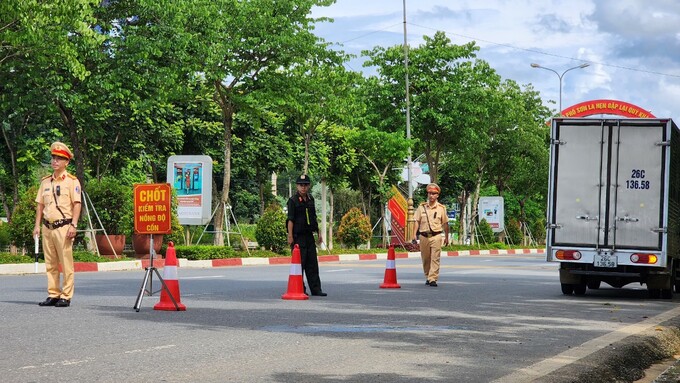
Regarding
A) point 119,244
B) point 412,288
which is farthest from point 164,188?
point 119,244

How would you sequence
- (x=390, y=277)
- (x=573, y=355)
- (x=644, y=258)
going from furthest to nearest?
(x=390, y=277), (x=644, y=258), (x=573, y=355)

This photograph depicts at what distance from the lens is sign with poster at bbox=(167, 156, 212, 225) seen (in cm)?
3100

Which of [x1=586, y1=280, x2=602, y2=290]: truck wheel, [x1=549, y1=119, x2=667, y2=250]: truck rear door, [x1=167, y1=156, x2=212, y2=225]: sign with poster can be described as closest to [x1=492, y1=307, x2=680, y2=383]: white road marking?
[x1=549, y1=119, x2=667, y2=250]: truck rear door

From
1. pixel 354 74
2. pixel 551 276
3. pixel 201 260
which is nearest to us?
pixel 551 276

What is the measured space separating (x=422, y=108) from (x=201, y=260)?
70.0 feet

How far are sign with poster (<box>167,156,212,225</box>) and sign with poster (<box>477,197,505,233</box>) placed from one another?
1379 inches

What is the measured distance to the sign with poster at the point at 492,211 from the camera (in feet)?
210

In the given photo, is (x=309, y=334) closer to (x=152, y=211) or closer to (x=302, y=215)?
(x=152, y=211)

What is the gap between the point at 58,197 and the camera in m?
12.5

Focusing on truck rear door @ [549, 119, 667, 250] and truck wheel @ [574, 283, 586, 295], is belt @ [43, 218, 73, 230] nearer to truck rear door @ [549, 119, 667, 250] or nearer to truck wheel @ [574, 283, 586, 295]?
truck rear door @ [549, 119, 667, 250]

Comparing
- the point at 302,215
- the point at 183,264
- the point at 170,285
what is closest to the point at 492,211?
the point at 183,264

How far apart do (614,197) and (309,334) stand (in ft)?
27.4

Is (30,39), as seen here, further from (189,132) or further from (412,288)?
(189,132)

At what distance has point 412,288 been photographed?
60.5ft
